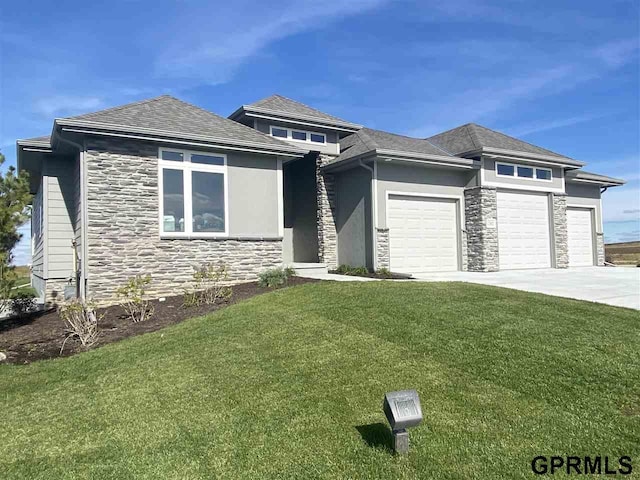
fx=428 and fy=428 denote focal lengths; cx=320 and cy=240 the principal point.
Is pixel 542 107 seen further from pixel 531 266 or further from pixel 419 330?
pixel 419 330

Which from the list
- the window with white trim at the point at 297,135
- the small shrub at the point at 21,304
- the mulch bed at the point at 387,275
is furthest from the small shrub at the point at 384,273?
the small shrub at the point at 21,304

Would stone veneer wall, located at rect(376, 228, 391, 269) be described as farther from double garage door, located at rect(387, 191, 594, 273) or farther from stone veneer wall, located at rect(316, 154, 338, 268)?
stone veneer wall, located at rect(316, 154, 338, 268)

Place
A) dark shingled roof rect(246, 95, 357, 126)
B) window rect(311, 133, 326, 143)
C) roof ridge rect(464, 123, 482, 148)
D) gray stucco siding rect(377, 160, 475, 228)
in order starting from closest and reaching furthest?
1. gray stucco siding rect(377, 160, 475, 228)
2. dark shingled roof rect(246, 95, 357, 126)
3. window rect(311, 133, 326, 143)
4. roof ridge rect(464, 123, 482, 148)

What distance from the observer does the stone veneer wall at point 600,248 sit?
19562 millimetres

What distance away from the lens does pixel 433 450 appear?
313 cm

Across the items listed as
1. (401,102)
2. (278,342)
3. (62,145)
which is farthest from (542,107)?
(62,145)

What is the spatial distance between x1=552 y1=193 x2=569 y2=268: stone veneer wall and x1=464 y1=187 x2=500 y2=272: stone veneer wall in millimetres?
3265

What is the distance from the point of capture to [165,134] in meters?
10.4

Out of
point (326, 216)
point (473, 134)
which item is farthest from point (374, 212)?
point (473, 134)

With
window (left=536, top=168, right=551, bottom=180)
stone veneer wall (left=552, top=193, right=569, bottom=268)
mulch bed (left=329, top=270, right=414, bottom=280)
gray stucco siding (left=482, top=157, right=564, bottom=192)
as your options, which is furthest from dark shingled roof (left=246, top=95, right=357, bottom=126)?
stone veneer wall (left=552, top=193, right=569, bottom=268)

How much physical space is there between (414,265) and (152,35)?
32.9ft

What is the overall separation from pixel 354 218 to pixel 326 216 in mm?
1171

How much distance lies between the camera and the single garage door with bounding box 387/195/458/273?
45.9ft

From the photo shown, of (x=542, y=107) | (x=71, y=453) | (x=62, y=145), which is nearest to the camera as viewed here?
(x=71, y=453)
